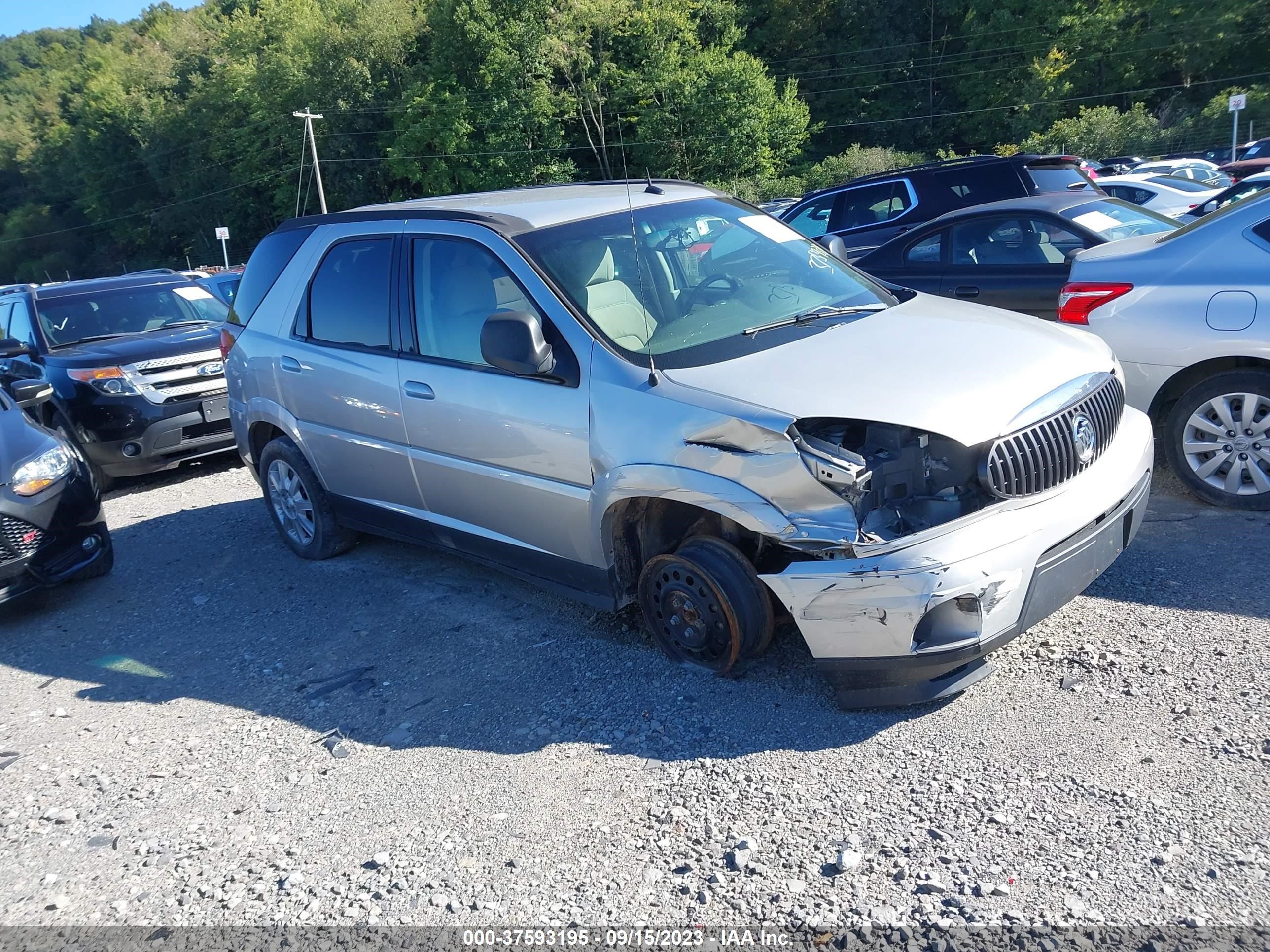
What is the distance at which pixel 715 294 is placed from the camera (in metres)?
4.50

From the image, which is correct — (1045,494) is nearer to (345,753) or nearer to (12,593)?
(345,753)

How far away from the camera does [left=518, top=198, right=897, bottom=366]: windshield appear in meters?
4.23

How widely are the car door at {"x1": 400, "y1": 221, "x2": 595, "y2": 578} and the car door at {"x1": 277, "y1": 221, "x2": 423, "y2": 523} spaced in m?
0.15

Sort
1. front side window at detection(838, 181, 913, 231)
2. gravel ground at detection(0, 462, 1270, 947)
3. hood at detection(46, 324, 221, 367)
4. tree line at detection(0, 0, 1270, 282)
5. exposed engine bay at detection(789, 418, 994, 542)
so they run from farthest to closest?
1. tree line at detection(0, 0, 1270, 282)
2. front side window at detection(838, 181, 913, 231)
3. hood at detection(46, 324, 221, 367)
4. exposed engine bay at detection(789, 418, 994, 542)
5. gravel ground at detection(0, 462, 1270, 947)

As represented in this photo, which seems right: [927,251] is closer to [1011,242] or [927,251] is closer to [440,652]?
[1011,242]

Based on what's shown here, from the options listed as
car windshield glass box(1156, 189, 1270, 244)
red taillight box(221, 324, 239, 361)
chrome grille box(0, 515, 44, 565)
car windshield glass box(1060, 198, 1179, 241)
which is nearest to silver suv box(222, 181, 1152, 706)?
red taillight box(221, 324, 239, 361)

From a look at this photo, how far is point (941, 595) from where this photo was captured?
330 centimetres

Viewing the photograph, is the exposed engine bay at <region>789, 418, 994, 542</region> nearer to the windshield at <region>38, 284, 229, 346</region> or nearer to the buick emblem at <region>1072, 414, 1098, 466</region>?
the buick emblem at <region>1072, 414, 1098, 466</region>

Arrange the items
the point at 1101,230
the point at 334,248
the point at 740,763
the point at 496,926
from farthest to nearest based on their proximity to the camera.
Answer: the point at 1101,230 → the point at 334,248 → the point at 740,763 → the point at 496,926

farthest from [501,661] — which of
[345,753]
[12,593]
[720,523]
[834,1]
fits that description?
[834,1]

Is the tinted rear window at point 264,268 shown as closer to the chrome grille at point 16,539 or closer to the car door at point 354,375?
the car door at point 354,375

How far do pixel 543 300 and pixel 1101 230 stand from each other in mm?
5604

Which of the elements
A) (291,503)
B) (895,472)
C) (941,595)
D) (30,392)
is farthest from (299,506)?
(941,595)

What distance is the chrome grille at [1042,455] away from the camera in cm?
348
